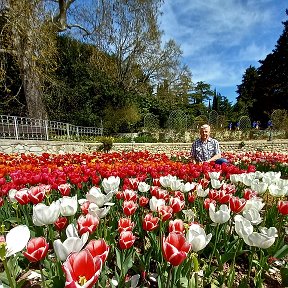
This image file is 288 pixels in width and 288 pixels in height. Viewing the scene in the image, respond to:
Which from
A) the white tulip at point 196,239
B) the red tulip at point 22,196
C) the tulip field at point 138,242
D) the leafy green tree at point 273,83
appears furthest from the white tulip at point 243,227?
the leafy green tree at point 273,83

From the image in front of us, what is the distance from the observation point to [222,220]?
1.63 metres

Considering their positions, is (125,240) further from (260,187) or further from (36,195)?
(260,187)

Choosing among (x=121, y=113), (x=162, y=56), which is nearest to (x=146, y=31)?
(x=162, y=56)

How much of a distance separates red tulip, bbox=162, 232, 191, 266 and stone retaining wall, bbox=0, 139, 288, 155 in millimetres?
8658

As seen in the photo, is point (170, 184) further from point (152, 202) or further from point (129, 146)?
point (129, 146)

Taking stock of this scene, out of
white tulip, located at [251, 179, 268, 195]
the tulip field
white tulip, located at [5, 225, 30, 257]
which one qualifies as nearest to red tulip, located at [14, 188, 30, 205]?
the tulip field

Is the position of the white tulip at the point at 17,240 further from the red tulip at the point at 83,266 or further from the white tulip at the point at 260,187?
the white tulip at the point at 260,187

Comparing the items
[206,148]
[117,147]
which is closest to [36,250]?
[206,148]

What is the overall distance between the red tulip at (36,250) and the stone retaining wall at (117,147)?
8.42 m

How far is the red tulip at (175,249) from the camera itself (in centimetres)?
106

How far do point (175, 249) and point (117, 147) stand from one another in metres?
12.0

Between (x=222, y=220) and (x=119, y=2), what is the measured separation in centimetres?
1985

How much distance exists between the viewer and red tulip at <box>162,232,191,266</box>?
3.49 feet

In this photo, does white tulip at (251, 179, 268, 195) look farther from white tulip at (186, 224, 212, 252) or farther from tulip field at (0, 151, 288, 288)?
white tulip at (186, 224, 212, 252)
